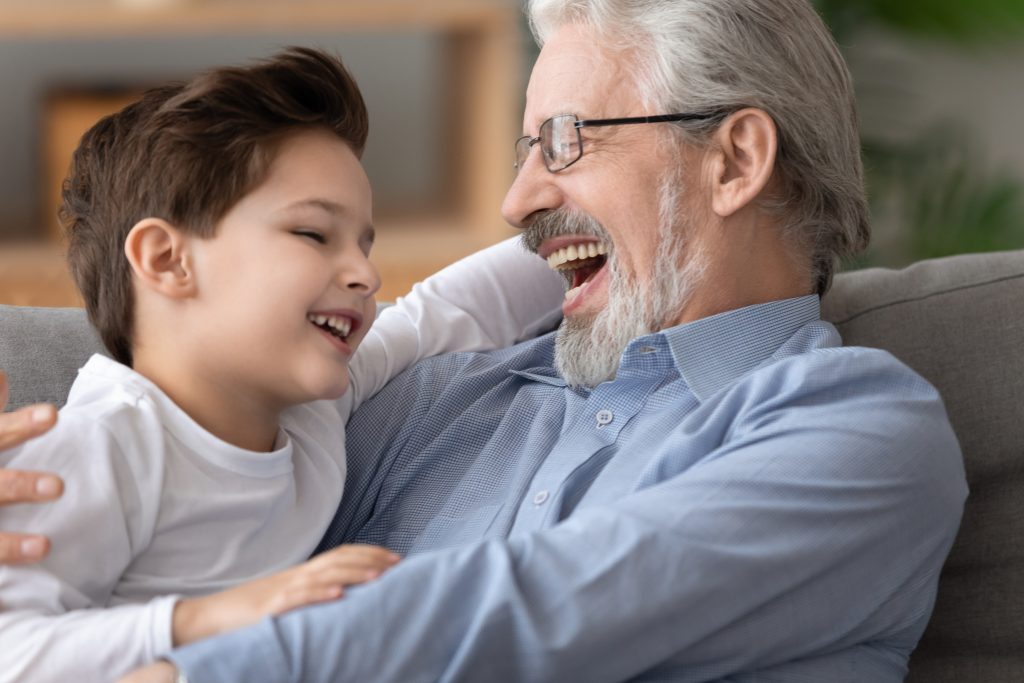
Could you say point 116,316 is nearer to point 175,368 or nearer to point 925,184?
point 175,368

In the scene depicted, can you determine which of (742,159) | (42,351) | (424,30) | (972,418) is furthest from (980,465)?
(424,30)

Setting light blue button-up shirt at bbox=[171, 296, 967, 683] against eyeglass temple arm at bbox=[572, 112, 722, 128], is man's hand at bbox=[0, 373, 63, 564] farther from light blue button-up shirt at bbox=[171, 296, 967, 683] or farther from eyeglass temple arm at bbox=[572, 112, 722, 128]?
eyeglass temple arm at bbox=[572, 112, 722, 128]

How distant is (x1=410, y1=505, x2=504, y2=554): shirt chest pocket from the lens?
150 cm

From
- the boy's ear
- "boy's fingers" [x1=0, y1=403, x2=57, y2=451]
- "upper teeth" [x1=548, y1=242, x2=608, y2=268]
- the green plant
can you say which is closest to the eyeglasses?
"upper teeth" [x1=548, y1=242, x2=608, y2=268]

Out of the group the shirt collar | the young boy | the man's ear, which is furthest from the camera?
the man's ear

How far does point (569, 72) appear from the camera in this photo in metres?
1.66

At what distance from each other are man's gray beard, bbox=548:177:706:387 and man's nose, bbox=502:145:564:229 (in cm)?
14

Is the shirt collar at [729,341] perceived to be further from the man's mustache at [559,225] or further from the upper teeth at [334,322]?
the upper teeth at [334,322]

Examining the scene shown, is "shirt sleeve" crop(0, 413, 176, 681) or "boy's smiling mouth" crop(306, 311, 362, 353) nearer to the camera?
"shirt sleeve" crop(0, 413, 176, 681)

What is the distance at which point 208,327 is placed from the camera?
4.55 ft

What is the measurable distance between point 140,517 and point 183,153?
1.24 feet

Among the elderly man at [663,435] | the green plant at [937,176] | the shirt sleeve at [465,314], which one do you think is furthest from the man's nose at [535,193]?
the green plant at [937,176]

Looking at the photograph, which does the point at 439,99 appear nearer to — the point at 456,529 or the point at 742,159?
the point at 742,159

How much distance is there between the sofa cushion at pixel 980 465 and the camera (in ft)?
5.34
